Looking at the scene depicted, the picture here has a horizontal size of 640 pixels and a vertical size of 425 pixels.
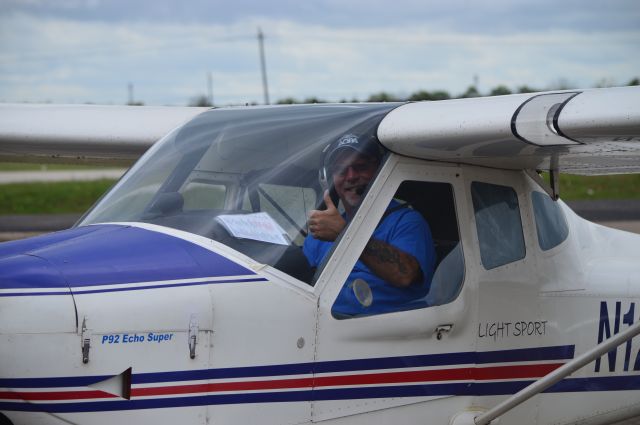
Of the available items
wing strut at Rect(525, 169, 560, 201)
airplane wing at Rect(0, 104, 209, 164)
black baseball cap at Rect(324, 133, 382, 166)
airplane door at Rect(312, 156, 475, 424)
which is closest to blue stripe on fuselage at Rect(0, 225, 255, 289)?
airplane door at Rect(312, 156, 475, 424)

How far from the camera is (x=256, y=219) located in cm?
427

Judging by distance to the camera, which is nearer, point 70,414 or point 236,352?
point 70,414

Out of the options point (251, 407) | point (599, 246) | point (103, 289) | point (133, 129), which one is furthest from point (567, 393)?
point (133, 129)

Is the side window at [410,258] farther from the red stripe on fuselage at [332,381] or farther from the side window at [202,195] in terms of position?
the side window at [202,195]

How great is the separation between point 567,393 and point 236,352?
213cm

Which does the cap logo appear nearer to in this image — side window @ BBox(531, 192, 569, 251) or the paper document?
the paper document

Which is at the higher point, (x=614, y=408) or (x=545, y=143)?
(x=545, y=143)

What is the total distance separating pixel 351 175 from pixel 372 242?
0.32 m

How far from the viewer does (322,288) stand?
4.24 metres

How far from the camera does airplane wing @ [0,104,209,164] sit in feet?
21.5

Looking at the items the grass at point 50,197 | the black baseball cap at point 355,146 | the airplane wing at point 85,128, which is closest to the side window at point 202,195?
the black baseball cap at point 355,146

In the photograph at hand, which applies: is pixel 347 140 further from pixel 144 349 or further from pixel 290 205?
pixel 144 349

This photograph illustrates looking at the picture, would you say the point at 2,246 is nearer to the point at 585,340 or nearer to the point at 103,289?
the point at 103,289

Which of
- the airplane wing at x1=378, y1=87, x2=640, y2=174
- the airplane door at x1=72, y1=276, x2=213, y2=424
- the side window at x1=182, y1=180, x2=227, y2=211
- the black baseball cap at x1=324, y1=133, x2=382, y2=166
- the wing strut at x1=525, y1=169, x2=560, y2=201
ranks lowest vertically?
the airplane door at x1=72, y1=276, x2=213, y2=424
